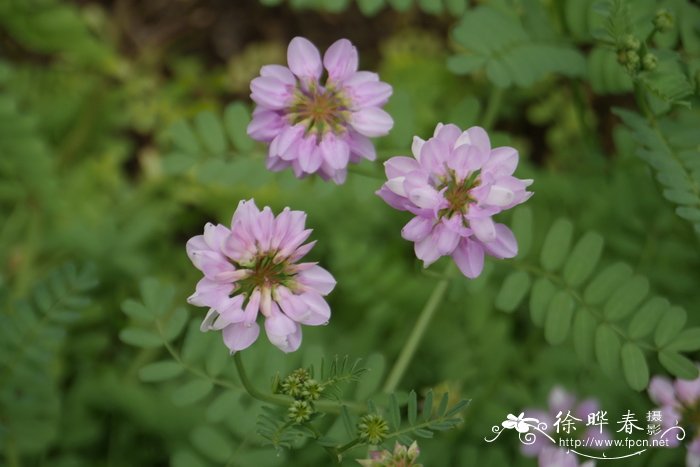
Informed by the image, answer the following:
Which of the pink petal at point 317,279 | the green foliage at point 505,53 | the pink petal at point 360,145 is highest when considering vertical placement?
the green foliage at point 505,53

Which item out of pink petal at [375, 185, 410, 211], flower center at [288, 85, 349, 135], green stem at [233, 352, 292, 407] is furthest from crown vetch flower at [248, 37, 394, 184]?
green stem at [233, 352, 292, 407]

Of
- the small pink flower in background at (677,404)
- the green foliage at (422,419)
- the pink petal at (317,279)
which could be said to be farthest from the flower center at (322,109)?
the small pink flower in background at (677,404)

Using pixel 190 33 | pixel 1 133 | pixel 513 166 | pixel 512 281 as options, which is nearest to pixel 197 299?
pixel 513 166

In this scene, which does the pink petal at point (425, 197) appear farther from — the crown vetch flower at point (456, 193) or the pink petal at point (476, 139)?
the pink petal at point (476, 139)

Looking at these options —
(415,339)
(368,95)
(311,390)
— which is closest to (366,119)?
(368,95)

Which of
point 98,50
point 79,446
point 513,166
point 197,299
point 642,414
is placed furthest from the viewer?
point 98,50

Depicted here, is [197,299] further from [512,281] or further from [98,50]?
[98,50]
